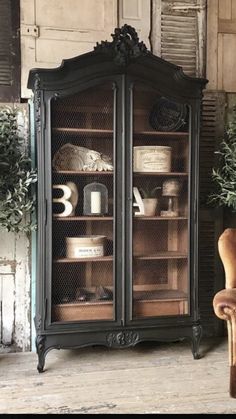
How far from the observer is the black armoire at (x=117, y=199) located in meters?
2.65

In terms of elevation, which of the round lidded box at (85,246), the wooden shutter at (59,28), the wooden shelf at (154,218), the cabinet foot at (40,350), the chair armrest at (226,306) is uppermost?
the wooden shutter at (59,28)

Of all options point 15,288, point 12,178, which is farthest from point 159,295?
point 12,178

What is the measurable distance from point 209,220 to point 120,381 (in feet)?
4.74

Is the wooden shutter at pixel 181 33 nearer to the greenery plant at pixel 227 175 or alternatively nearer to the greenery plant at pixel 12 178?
the greenery plant at pixel 227 175

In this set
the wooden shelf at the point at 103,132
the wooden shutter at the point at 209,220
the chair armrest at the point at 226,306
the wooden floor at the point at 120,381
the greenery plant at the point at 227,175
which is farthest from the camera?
the wooden shutter at the point at 209,220

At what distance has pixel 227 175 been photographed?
3049 mm

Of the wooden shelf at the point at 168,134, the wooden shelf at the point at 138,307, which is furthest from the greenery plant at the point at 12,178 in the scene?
the wooden shelf at the point at 168,134

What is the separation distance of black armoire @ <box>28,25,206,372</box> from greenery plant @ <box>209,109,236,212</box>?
0.28m

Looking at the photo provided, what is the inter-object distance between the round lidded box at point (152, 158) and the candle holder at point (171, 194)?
3.7 inches

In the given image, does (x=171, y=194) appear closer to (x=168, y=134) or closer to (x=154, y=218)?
(x=154, y=218)

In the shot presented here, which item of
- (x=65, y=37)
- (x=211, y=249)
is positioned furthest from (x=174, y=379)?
(x=65, y=37)

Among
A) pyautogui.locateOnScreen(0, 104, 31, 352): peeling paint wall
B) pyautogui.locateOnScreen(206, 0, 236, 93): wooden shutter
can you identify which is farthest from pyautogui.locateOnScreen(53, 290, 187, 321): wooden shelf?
pyautogui.locateOnScreen(206, 0, 236, 93): wooden shutter

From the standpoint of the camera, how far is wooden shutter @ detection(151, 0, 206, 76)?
126 inches

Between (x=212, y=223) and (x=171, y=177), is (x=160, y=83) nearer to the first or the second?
(x=171, y=177)
